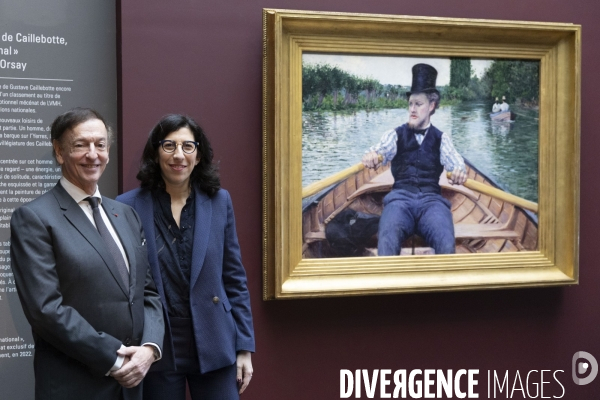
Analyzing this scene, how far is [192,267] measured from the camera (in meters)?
2.77

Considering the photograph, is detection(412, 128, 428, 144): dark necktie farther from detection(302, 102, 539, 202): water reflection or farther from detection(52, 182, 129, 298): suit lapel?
detection(52, 182, 129, 298): suit lapel

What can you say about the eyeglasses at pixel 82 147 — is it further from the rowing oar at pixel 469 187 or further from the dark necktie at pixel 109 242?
the rowing oar at pixel 469 187

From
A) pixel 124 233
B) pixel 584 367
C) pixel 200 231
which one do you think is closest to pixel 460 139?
pixel 584 367

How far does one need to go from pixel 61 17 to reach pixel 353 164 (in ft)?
5.50

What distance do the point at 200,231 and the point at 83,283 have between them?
571mm

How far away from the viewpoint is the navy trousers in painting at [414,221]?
3764 millimetres

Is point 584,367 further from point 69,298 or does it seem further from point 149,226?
point 69,298

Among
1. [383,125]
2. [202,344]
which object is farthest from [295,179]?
[202,344]

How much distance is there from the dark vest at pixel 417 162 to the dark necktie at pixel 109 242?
1726 mm

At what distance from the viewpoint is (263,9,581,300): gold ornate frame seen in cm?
353

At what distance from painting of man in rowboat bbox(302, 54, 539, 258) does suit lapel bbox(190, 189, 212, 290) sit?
855 millimetres

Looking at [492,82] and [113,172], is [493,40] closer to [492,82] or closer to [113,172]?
[492,82]

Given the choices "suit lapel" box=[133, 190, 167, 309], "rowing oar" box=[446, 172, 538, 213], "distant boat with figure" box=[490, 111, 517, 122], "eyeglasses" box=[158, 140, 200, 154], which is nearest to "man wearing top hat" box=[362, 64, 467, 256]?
"rowing oar" box=[446, 172, 538, 213]

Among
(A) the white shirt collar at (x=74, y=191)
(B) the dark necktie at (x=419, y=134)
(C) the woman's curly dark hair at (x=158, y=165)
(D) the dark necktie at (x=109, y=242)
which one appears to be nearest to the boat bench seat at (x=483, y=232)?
(B) the dark necktie at (x=419, y=134)
